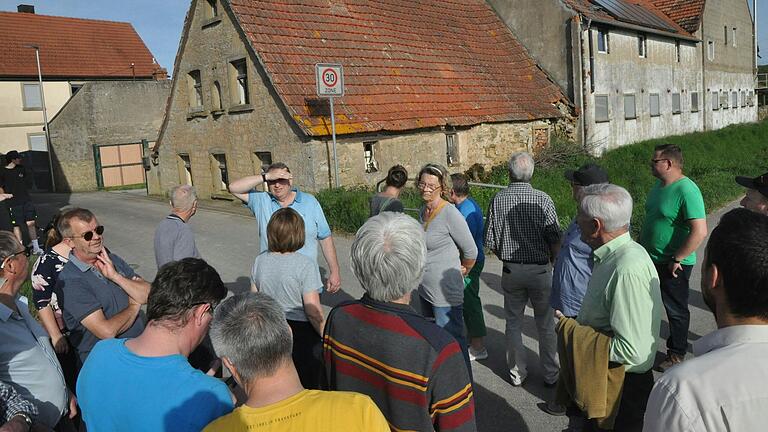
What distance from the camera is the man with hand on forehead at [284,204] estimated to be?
5113 mm

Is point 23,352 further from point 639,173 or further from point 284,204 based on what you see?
point 639,173

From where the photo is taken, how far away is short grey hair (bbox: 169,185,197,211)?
508 cm

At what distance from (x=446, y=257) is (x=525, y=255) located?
72 centimetres

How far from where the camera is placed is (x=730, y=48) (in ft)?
106

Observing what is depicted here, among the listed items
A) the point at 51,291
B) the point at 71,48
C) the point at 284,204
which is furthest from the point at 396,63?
the point at 71,48

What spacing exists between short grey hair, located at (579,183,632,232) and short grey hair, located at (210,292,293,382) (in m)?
1.91

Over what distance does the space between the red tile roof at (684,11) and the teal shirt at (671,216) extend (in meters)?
27.6

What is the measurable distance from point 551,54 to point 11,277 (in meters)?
20.3

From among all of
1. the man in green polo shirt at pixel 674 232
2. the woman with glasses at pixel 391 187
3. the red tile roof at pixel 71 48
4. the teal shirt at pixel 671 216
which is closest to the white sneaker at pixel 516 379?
the man in green polo shirt at pixel 674 232

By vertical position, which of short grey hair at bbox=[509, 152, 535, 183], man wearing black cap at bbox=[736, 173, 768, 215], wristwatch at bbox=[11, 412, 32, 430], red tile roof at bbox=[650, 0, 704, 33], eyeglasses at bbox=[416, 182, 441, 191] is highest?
red tile roof at bbox=[650, 0, 704, 33]

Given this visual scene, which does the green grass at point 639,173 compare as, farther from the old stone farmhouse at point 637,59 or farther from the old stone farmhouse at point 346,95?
the old stone farmhouse at point 346,95

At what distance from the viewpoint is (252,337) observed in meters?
2.08

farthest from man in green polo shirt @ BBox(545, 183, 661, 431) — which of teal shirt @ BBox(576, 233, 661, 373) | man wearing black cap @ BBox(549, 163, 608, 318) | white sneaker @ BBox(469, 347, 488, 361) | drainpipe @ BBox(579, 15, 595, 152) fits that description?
drainpipe @ BBox(579, 15, 595, 152)

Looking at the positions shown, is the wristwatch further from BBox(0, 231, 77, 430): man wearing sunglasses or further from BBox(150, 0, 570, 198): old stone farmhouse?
BBox(150, 0, 570, 198): old stone farmhouse
